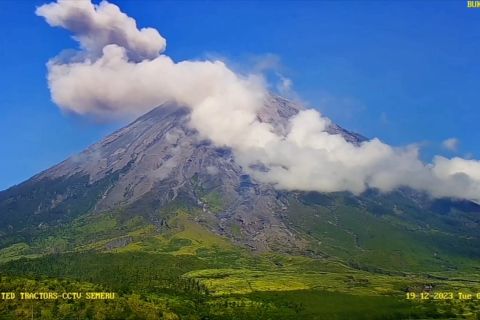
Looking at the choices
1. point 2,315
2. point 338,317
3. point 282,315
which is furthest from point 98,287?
point 338,317

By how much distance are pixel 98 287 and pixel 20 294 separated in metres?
31.9

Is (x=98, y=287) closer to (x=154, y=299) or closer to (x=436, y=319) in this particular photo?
(x=154, y=299)

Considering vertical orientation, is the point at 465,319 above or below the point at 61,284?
below

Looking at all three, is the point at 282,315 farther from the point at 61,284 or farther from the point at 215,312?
the point at 61,284

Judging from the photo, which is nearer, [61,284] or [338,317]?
[61,284]

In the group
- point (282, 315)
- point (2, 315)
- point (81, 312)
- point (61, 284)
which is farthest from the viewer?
point (282, 315)

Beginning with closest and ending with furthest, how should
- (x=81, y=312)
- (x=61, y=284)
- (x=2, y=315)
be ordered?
(x=2, y=315)
(x=81, y=312)
(x=61, y=284)

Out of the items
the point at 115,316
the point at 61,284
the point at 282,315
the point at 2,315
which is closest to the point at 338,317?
the point at 282,315

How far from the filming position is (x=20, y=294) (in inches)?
6467

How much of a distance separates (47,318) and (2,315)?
457 inches

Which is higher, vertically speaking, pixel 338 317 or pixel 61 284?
pixel 61 284

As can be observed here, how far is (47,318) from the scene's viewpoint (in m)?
155

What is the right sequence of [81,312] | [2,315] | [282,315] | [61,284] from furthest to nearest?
[282,315], [61,284], [81,312], [2,315]

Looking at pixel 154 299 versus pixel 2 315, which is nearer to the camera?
pixel 2 315
